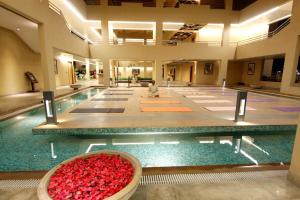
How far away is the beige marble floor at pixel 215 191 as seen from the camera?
1488 millimetres

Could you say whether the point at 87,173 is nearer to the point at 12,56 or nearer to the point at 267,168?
the point at 267,168

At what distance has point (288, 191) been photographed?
156 centimetres

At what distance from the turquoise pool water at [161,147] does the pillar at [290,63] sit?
678cm

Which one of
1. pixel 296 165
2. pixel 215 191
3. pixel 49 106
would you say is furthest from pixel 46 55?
pixel 296 165

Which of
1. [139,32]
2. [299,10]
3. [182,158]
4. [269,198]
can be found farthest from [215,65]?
[269,198]

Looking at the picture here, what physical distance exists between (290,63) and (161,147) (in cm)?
938

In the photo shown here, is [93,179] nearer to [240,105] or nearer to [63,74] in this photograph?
[240,105]

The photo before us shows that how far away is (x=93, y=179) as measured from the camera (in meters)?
1.30

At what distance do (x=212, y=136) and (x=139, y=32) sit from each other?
54.4 ft

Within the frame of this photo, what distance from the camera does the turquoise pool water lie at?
Answer: 2791 mm

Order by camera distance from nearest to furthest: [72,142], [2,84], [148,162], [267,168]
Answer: [267,168]
[148,162]
[72,142]
[2,84]

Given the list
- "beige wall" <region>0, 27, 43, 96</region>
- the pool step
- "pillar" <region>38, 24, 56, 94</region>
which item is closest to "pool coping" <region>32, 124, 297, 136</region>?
the pool step

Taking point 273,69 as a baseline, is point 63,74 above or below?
below

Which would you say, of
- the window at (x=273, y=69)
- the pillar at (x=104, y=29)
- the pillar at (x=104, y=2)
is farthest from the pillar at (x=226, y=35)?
the pillar at (x=104, y=2)
